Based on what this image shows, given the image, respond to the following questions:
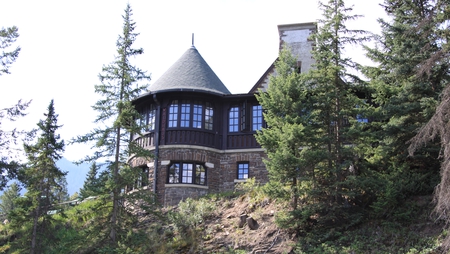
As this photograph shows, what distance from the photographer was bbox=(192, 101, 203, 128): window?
2227 centimetres

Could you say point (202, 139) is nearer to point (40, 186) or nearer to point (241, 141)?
point (241, 141)

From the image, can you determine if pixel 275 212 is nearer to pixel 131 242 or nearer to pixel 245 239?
pixel 245 239

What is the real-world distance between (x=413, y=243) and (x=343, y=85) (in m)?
5.90

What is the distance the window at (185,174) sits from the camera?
844 inches

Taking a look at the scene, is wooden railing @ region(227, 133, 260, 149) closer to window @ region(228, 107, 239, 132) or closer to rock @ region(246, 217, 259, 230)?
window @ region(228, 107, 239, 132)

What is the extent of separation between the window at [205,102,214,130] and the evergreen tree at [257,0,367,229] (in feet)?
17.4

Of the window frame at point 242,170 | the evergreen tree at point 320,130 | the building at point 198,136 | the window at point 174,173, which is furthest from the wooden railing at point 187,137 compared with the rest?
the evergreen tree at point 320,130

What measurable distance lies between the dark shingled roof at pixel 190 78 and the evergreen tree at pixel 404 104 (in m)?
7.11

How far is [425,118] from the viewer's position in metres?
17.0

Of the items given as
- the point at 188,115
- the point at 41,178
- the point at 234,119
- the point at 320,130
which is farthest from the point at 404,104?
the point at 41,178

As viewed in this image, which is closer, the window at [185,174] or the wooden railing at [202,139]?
the window at [185,174]

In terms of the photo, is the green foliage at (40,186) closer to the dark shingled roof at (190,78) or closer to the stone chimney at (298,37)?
the dark shingled roof at (190,78)

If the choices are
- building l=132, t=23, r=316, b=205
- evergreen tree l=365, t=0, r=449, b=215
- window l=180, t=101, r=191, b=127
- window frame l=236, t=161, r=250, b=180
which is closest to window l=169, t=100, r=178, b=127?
building l=132, t=23, r=316, b=205

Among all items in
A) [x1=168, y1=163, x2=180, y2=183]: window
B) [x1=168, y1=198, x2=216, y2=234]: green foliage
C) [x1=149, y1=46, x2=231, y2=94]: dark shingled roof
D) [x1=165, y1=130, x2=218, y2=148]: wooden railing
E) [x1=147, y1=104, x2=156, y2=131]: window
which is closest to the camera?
[x1=168, y1=198, x2=216, y2=234]: green foliage
